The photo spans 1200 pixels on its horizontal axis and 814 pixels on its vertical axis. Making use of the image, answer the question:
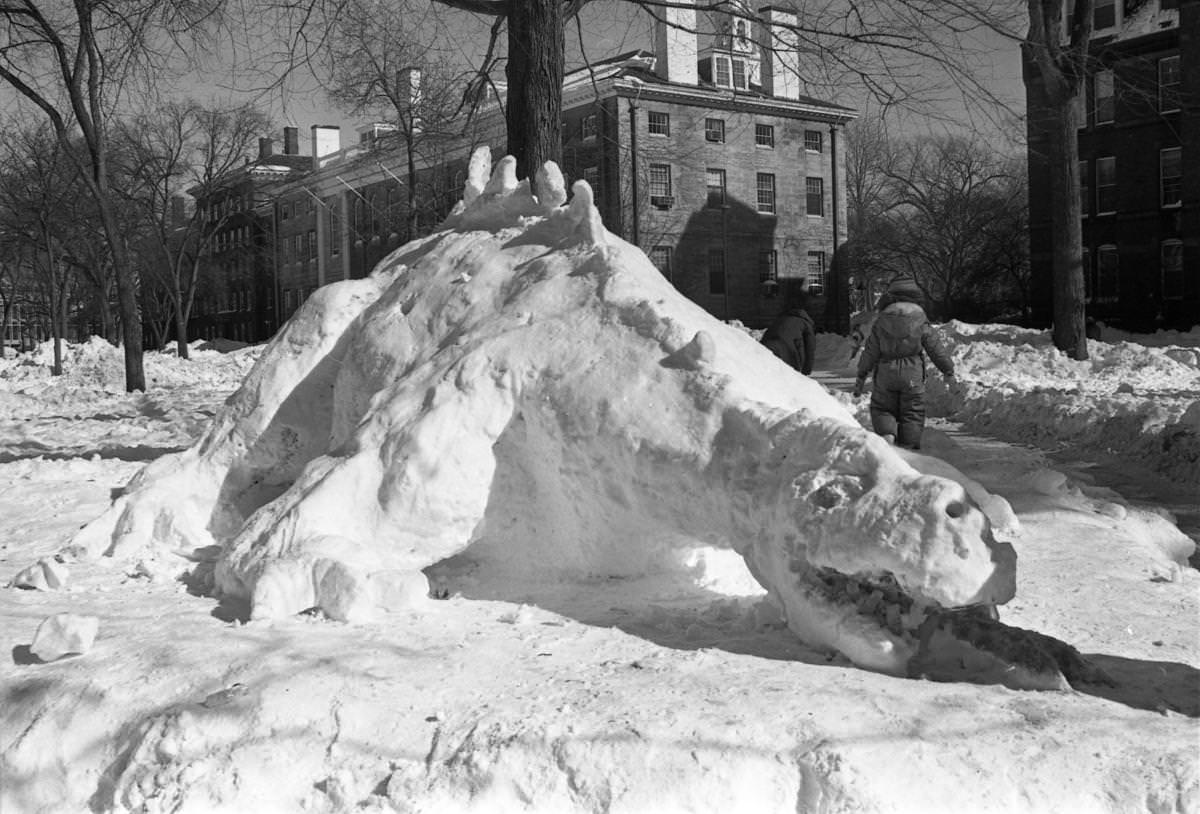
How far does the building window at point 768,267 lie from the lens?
45.7 m

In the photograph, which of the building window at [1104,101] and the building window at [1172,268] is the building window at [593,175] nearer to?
the building window at [1104,101]

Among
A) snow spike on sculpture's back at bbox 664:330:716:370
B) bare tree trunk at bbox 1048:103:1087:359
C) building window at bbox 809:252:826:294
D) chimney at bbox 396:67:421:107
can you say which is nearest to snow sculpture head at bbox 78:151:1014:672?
snow spike on sculpture's back at bbox 664:330:716:370

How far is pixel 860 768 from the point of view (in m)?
3.12

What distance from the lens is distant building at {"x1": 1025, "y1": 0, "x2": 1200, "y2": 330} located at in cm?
3428

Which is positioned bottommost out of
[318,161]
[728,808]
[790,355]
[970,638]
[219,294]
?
[728,808]

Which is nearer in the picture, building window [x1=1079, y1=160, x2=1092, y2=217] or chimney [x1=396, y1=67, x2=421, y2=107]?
chimney [x1=396, y1=67, x2=421, y2=107]

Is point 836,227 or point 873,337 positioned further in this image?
point 836,227

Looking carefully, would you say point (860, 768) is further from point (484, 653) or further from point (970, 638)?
point (484, 653)

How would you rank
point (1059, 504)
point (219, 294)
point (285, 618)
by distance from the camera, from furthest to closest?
point (219, 294) → point (1059, 504) → point (285, 618)

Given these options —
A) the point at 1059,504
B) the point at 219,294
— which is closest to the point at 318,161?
the point at 219,294

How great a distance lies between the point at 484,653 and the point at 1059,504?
179 inches

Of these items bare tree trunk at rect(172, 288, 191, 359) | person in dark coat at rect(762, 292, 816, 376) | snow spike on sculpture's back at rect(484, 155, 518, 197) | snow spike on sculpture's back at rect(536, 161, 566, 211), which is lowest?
person in dark coat at rect(762, 292, 816, 376)

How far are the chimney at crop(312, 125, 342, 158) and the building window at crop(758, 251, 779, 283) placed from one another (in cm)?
2694

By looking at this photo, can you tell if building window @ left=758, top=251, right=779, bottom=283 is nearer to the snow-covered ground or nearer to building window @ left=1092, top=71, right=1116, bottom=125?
building window @ left=1092, top=71, right=1116, bottom=125
